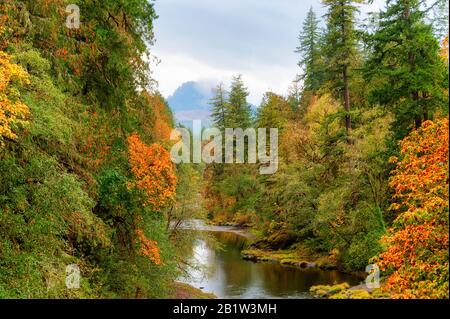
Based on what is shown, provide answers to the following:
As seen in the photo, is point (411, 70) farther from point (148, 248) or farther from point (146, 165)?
point (148, 248)

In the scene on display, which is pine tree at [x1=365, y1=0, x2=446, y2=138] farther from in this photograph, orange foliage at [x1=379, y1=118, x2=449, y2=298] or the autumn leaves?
the autumn leaves

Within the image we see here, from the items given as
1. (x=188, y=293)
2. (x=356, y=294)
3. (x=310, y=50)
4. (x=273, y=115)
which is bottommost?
(x=188, y=293)

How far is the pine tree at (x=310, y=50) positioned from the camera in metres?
61.2

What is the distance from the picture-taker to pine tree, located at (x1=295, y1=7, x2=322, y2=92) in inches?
2408

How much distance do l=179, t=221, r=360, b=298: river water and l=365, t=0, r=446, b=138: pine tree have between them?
1173 cm

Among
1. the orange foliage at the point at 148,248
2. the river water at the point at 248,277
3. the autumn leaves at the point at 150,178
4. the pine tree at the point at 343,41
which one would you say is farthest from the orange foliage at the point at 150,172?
the pine tree at the point at 343,41

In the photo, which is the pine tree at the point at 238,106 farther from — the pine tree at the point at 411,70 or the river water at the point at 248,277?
the pine tree at the point at 411,70

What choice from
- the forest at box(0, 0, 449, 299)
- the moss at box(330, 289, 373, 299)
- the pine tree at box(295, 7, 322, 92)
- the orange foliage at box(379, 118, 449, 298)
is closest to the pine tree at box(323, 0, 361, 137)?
the forest at box(0, 0, 449, 299)

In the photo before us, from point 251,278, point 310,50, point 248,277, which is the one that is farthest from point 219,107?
point 251,278

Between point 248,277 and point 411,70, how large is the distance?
1755cm

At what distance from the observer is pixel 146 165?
20.0 metres

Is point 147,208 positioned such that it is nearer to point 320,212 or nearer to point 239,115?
point 320,212

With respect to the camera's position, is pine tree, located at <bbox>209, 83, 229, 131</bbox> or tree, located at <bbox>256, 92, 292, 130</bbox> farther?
pine tree, located at <bbox>209, 83, 229, 131</bbox>

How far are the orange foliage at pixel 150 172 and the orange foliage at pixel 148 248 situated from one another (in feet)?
4.85
